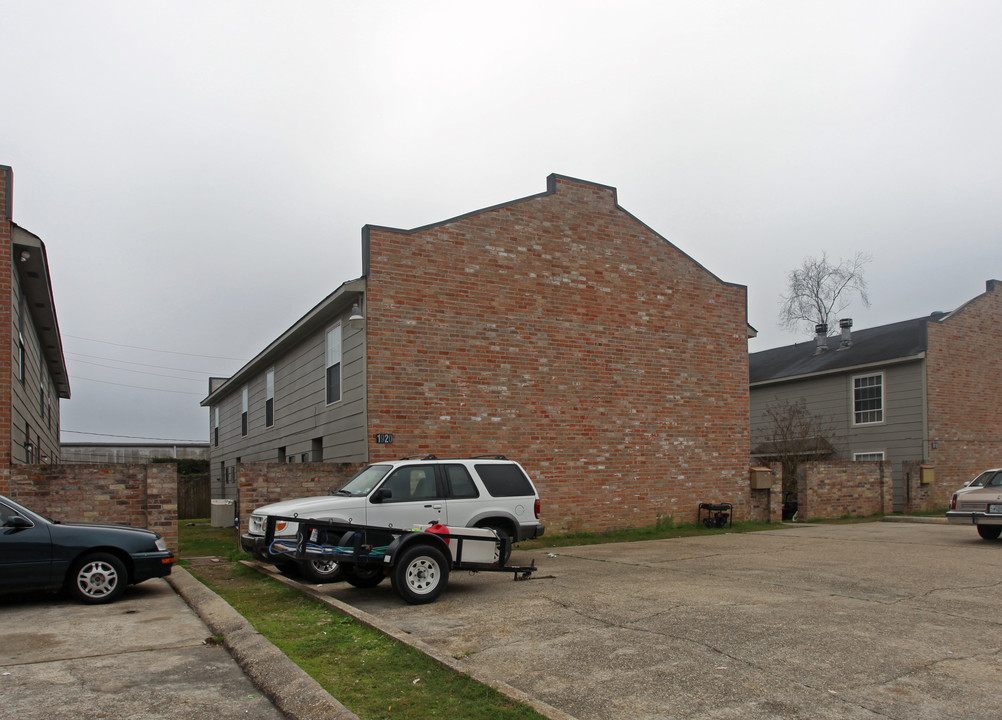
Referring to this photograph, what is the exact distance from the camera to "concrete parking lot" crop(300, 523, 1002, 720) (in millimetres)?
5258

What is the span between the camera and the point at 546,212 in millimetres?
17969

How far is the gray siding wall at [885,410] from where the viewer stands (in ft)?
84.2

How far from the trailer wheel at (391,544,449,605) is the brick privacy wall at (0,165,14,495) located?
7.20 m

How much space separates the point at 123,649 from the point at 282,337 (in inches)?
563

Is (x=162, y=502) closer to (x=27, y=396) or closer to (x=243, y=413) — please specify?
(x=27, y=396)

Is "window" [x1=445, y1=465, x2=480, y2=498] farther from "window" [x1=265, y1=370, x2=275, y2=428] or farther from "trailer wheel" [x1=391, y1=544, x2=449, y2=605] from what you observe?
"window" [x1=265, y1=370, x2=275, y2=428]

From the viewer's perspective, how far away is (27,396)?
15.9 m

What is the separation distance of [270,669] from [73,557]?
4438 mm

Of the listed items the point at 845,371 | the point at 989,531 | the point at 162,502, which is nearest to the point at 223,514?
the point at 162,502

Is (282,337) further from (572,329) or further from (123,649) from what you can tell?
(123,649)

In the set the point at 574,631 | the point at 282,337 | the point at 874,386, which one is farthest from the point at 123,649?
the point at 874,386

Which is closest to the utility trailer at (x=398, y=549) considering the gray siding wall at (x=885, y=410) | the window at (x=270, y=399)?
the window at (x=270, y=399)

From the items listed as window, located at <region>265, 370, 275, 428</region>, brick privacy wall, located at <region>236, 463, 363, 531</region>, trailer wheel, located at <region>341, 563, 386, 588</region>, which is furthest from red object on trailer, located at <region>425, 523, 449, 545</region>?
window, located at <region>265, 370, 275, 428</region>

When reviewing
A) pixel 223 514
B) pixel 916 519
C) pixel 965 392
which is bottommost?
pixel 916 519
